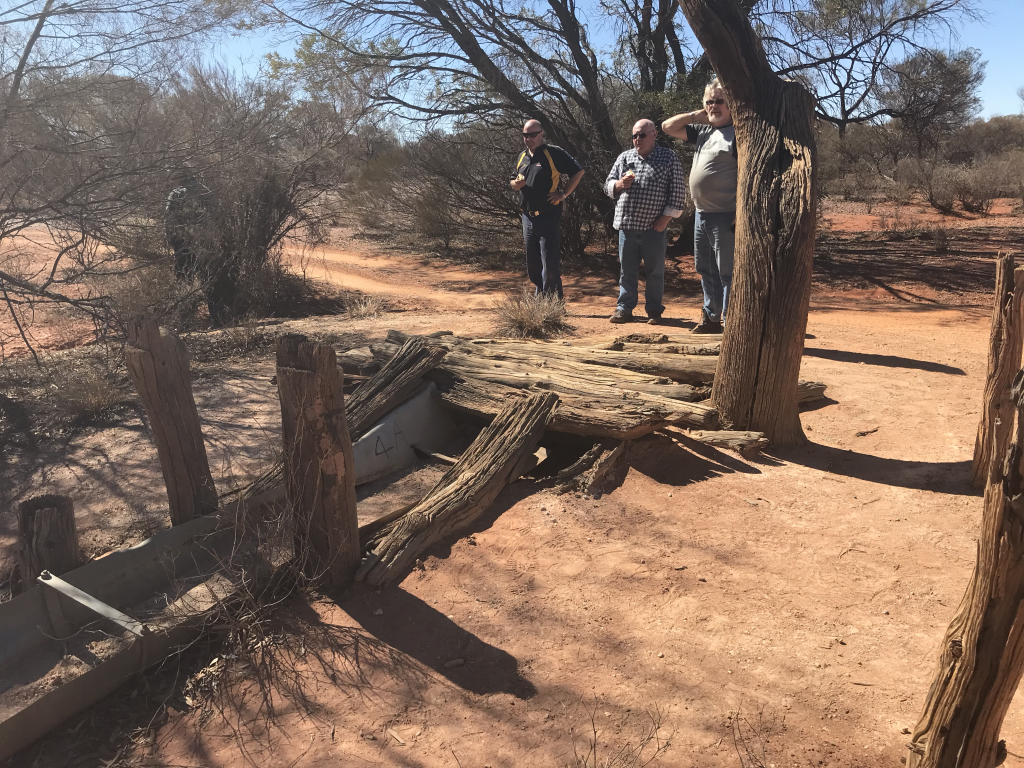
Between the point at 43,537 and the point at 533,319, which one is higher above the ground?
the point at 533,319

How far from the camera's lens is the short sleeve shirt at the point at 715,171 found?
5.82 m

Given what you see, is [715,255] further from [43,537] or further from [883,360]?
[43,537]

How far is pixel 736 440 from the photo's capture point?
4.27 meters

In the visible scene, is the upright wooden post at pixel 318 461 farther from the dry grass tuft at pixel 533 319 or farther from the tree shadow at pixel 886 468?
the dry grass tuft at pixel 533 319

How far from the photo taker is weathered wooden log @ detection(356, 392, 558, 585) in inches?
140

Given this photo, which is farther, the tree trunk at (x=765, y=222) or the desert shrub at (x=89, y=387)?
the desert shrub at (x=89, y=387)

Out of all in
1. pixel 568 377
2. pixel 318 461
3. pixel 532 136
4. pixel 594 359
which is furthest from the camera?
pixel 532 136

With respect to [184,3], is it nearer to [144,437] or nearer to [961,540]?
[144,437]

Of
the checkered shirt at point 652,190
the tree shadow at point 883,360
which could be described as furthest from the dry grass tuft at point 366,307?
the tree shadow at point 883,360

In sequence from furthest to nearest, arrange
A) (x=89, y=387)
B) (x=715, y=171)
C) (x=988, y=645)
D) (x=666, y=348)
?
(x=89, y=387) → (x=715, y=171) → (x=666, y=348) → (x=988, y=645)

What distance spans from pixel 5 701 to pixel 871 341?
667cm

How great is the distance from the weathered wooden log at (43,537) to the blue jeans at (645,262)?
5.11m

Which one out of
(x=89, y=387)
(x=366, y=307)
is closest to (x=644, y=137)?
(x=366, y=307)

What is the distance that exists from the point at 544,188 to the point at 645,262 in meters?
1.40
